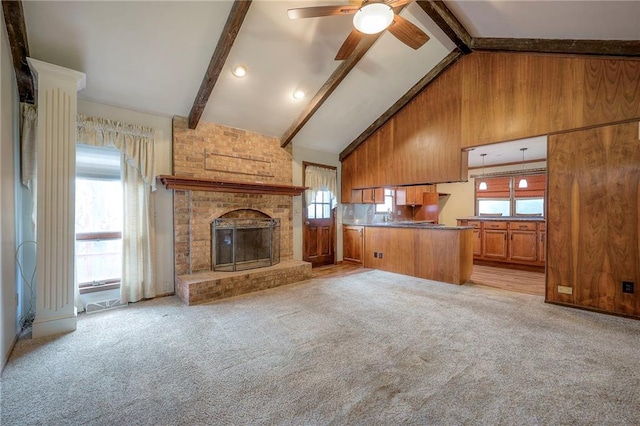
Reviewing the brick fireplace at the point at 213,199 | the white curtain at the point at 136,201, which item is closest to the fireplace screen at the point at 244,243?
the brick fireplace at the point at 213,199

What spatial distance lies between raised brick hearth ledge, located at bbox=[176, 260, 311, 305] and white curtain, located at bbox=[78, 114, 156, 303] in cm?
48

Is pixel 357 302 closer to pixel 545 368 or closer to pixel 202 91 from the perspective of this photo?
pixel 545 368

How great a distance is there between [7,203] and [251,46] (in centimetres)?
282

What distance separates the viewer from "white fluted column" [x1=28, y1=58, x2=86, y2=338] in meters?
2.54

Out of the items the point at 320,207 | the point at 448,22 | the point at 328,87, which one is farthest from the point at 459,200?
the point at 328,87

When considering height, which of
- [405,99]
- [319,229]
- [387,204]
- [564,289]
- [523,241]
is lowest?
[564,289]

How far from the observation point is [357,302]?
138 inches

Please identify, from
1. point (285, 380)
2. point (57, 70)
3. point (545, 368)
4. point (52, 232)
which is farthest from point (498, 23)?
point (52, 232)

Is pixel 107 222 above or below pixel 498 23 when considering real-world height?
below

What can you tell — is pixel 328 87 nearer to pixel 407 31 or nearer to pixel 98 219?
pixel 407 31

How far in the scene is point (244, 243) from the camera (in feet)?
14.5

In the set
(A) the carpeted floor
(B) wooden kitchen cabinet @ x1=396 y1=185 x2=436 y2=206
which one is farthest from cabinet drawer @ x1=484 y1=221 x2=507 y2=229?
(A) the carpeted floor

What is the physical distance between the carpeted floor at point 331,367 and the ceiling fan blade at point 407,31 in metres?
2.97

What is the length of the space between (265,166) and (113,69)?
7.72 feet
